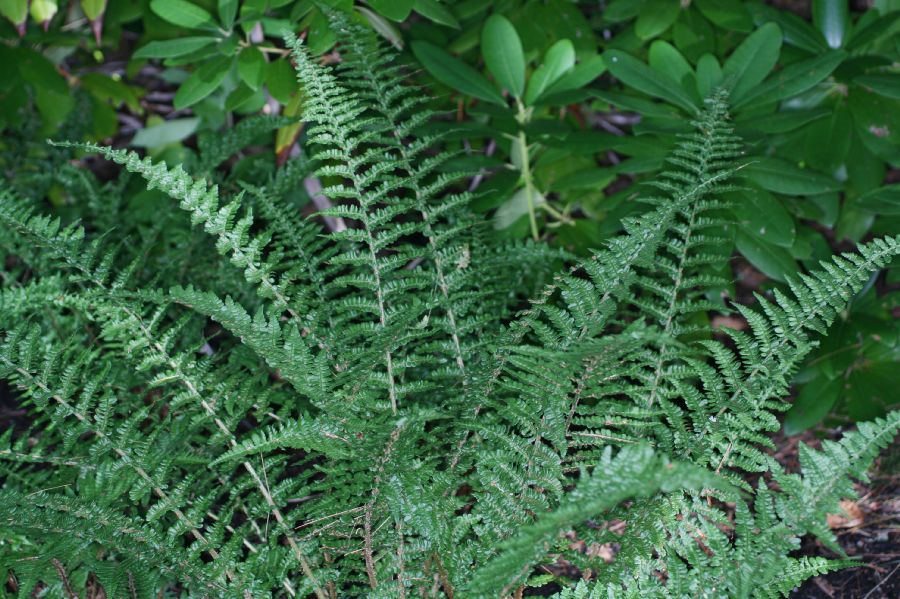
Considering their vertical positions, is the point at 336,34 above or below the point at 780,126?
above

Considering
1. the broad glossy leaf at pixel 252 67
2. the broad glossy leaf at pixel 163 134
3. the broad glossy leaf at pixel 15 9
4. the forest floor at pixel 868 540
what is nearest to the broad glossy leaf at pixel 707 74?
the forest floor at pixel 868 540

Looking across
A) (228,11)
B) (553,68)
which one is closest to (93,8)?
(228,11)

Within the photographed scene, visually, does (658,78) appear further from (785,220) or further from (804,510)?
(804,510)

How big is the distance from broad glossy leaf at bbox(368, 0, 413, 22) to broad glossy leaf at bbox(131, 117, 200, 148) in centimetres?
96

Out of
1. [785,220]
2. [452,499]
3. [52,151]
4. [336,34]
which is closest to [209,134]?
[52,151]

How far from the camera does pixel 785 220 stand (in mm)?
1715

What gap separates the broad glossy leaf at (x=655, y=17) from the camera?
74.6 inches

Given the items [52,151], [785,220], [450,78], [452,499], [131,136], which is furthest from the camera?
[131,136]

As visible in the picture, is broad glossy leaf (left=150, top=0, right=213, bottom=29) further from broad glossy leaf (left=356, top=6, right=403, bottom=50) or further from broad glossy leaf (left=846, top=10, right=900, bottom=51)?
broad glossy leaf (left=846, top=10, right=900, bottom=51)

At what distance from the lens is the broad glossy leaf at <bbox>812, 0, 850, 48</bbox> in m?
1.88

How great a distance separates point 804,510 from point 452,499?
535 mm

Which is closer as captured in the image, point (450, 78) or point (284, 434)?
point (284, 434)

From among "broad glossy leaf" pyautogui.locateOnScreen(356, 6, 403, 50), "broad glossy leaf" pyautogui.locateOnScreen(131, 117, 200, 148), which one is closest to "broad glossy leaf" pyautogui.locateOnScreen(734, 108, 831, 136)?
"broad glossy leaf" pyautogui.locateOnScreen(356, 6, 403, 50)

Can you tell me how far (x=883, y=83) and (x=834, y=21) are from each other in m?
0.27
